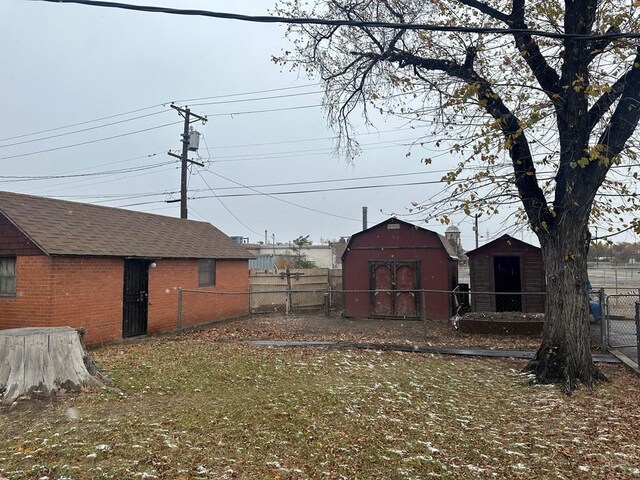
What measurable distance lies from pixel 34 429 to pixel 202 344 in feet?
18.4

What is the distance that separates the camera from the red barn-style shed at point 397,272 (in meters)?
14.3

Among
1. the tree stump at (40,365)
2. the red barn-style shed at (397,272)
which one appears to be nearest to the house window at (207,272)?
the red barn-style shed at (397,272)

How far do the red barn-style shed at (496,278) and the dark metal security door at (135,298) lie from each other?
389 inches

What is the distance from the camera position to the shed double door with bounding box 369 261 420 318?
14.4 metres

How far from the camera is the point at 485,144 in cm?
648

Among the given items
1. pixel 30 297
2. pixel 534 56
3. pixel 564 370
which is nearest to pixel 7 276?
pixel 30 297

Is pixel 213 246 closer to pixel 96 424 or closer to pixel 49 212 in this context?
pixel 49 212

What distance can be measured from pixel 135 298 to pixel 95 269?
1.65 meters

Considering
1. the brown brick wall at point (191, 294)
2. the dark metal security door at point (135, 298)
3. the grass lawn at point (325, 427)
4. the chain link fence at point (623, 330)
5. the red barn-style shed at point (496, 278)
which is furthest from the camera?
the red barn-style shed at point (496, 278)

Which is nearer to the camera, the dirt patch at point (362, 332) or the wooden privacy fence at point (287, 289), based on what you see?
the dirt patch at point (362, 332)

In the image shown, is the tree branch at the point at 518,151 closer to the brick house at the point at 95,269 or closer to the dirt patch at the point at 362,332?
the dirt patch at the point at 362,332

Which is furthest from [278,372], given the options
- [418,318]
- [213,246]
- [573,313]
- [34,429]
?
[213,246]

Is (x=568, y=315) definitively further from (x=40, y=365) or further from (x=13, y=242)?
(x=13, y=242)

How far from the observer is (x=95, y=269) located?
34.4ft
